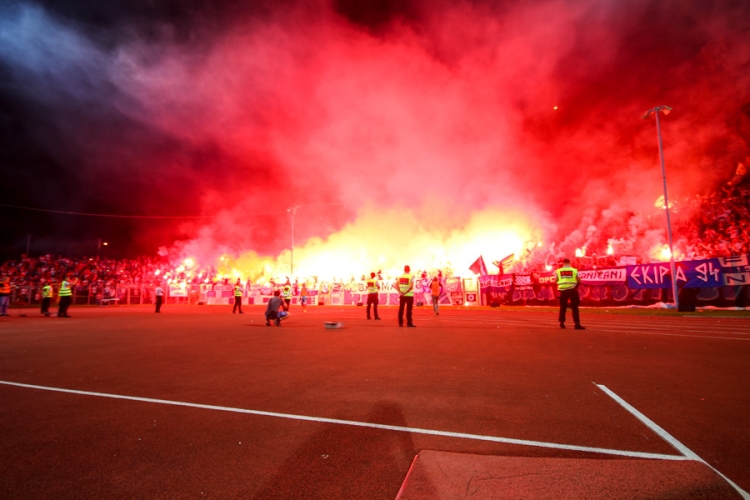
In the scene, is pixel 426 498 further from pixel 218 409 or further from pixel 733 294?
pixel 733 294

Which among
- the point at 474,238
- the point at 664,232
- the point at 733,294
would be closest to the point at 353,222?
the point at 474,238

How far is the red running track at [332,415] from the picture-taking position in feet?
7.59

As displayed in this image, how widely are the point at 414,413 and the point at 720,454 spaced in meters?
2.16

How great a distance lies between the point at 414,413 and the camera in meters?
3.40

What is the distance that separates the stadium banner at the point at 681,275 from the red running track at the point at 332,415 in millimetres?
13385

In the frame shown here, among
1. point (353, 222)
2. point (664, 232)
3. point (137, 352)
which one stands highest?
point (353, 222)

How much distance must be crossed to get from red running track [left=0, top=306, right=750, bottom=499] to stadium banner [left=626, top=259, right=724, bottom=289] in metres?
13.4

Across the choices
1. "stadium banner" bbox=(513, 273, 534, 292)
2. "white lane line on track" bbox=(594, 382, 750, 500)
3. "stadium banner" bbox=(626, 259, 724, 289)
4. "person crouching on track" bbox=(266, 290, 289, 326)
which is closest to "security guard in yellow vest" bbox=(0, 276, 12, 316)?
"person crouching on track" bbox=(266, 290, 289, 326)

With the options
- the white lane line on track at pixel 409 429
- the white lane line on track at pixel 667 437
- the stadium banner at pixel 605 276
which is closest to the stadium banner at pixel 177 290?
the stadium banner at pixel 605 276

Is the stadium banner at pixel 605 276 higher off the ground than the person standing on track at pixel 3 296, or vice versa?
the stadium banner at pixel 605 276

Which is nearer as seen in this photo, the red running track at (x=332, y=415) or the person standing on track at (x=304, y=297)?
the red running track at (x=332, y=415)

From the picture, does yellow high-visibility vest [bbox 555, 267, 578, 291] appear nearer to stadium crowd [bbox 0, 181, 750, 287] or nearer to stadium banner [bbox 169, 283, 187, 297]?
stadium crowd [bbox 0, 181, 750, 287]

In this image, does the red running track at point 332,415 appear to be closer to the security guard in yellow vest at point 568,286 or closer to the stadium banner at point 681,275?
the security guard in yellow vest at point 568,286

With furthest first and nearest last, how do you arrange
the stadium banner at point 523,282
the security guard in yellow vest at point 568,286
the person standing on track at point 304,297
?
the person standing on track at point 304,297, the stadium banner at point 523,282, the security guard in yellow vest at point 568,286
